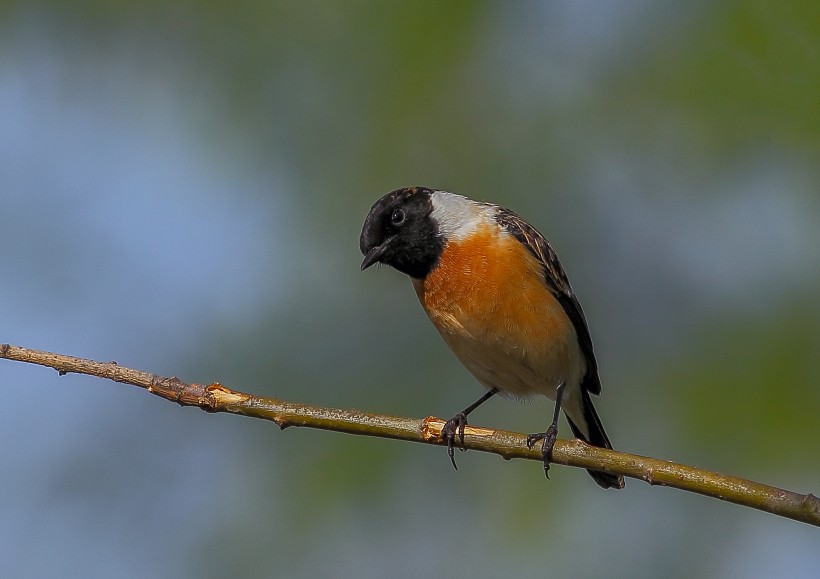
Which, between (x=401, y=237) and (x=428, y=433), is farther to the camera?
(x=401, y=237)

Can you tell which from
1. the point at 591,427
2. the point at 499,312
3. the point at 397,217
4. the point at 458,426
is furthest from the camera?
the point at 591,427

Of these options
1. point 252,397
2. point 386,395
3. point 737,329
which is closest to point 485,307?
point 386,395

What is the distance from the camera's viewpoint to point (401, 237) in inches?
243

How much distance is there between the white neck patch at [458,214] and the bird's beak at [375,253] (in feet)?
1.13

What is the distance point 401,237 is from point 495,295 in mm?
778

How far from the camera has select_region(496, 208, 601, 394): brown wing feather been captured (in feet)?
20.3

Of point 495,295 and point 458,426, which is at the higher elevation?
point 495,295

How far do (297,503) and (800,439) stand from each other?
299 cm

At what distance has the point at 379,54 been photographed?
24.7ft

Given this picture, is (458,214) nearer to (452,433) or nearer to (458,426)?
(458,426)

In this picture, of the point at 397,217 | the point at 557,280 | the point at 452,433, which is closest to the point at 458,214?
the point at 397,217

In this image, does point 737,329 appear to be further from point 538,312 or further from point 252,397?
point 252,397

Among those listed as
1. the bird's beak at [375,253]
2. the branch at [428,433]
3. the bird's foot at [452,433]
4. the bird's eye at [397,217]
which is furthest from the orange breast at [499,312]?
the branch at [428,433]

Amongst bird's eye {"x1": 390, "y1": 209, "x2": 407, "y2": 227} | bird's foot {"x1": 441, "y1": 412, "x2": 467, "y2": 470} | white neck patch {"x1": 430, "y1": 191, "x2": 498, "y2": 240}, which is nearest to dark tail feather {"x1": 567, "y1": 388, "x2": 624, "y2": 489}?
white neck patch {"x1": 430, "y1": 191, "x2": 498, "y2": 240}
